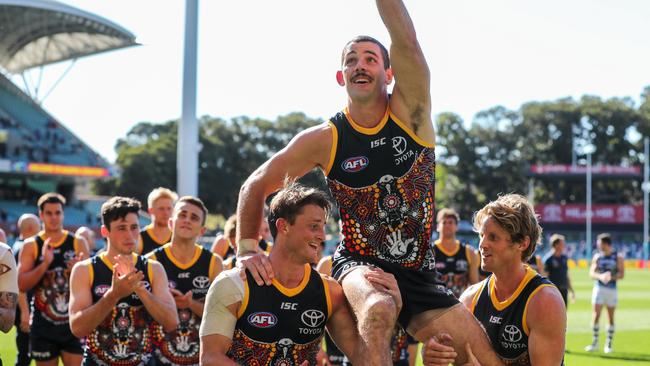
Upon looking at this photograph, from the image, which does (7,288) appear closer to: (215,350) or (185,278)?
(215,350)

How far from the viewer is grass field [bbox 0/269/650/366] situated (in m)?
15.0

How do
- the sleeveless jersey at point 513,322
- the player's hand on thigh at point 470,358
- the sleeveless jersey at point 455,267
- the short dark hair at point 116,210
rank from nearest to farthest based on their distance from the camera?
1. the player's hand on thigh at point 470,358
2. the sleeveless jersey at point 513,322
3. the short dark hair at point 116,210
4. the sleeveless jersey at point 455,267

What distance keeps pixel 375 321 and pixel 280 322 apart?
652 mm

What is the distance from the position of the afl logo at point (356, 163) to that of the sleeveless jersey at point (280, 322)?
712 mm

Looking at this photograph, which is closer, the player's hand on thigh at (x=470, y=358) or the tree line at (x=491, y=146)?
the player's hand on thigh at (x=470, y=358)

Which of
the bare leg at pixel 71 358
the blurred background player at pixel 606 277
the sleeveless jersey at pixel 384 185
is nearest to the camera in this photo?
the sleeveless jersey at pixel 384 185

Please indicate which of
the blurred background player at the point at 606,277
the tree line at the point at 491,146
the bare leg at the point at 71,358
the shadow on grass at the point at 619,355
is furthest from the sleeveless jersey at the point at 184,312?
the tree line at the point at 491,146

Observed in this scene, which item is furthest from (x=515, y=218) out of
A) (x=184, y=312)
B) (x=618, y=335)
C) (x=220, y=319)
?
(x=618, y=335)

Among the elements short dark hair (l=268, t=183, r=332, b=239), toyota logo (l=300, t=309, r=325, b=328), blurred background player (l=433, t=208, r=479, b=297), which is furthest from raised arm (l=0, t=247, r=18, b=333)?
blurred background player (l=433, t=208, r=479, b=297)

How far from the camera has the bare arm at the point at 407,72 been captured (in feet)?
16.2

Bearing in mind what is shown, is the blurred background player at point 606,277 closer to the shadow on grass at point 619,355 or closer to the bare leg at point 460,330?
the shadow on grass at point 619,355

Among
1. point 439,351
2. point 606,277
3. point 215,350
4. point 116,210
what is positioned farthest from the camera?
point 606,277

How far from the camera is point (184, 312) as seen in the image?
342 inches

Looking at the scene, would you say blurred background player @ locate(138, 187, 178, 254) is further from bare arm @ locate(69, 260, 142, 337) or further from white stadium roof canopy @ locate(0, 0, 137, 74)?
white stadium roof canopy @ locate(0, 0, 137, 74)
